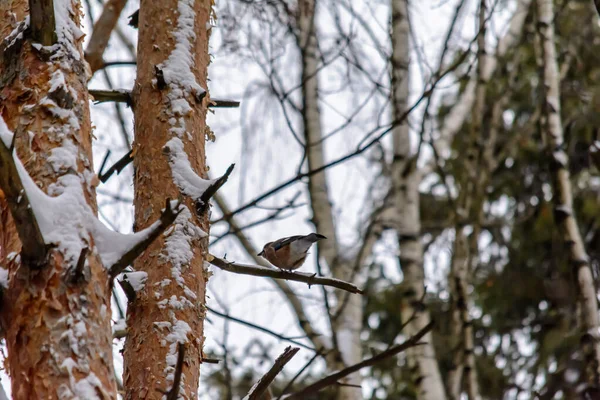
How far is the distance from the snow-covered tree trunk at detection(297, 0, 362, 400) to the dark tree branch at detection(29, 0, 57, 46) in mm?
2338

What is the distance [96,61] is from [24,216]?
2103 mm

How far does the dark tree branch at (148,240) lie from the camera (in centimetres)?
144

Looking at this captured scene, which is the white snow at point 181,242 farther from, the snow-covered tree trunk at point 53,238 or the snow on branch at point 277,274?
the snow-covered tree trunk at point 53,238

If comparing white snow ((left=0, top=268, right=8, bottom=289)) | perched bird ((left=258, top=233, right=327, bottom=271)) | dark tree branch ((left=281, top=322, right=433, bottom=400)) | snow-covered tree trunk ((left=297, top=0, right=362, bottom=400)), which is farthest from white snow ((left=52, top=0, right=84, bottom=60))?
snow-covered tree trunk ((left=297, top=0, right=362, bottom=400))

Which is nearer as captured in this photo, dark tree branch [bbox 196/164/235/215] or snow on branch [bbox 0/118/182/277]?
snow on branch [bbox 0/118/182/277]

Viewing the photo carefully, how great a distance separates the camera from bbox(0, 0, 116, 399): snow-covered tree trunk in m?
1.42

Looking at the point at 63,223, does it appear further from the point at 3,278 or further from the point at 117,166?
the point at 117,166

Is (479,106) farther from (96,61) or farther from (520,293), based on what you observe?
(96,61)

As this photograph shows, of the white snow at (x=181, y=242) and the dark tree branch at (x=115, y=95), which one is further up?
the dark tree branch at (x=115, y=95)

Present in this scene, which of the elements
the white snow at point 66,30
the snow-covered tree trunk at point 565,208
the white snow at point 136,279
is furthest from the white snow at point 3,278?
the snow-covered tree trunk at point 565,208

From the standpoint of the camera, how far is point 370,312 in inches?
295

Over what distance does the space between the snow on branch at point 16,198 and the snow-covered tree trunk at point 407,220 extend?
3078mm

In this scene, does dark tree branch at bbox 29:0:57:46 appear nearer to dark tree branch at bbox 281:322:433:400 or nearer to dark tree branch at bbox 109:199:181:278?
dark tree branch at bbox 109:199:181:278

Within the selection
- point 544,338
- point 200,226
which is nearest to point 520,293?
point 544,338
